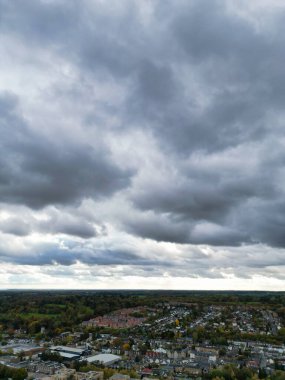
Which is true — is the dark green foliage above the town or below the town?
below

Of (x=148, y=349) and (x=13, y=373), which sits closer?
(x=13, y=373)

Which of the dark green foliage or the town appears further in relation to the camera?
the town

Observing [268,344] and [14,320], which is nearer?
[268,344]

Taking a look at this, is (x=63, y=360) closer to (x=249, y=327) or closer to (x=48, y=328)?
(x=48, y=328)

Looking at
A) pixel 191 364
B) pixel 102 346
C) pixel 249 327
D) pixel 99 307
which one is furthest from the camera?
pixel 99 307

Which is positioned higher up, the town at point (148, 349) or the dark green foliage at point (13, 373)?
the town at point (148, 349)

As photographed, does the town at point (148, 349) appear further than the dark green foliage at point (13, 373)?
Yes

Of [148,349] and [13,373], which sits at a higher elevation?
[148,349]

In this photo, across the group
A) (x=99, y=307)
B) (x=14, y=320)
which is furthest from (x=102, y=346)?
(x=99, y=307)
